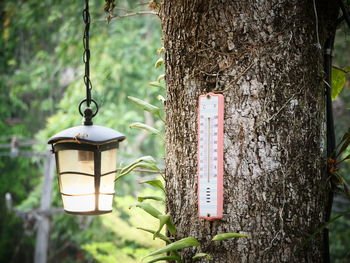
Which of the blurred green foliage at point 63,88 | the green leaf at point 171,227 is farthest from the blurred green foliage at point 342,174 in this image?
the green leaf at point 171,227

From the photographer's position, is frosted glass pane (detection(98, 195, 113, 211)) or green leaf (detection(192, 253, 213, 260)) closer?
green leaf (detection(192, 253, 213, 260))

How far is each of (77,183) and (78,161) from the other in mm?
75

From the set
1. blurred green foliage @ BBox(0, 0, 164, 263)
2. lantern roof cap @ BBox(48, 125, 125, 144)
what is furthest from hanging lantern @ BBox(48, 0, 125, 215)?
blurred green foliage @ BBox(0, 0, 164, 263)

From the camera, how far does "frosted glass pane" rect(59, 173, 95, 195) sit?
51.6 inches

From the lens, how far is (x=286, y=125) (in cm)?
107

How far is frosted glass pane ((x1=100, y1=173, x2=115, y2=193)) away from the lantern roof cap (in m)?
0.13

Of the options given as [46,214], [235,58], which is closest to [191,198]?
[235,58]

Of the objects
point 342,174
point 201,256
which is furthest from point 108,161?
point 342,174

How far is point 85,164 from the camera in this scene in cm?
130

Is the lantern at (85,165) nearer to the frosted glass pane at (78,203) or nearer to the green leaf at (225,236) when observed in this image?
the frosted glass pane at (78,203)

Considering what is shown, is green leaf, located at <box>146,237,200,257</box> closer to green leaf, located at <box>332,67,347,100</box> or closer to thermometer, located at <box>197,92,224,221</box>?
thermometer, located at <box>197,92,224,221</box>

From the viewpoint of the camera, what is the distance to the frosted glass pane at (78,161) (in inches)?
50.9

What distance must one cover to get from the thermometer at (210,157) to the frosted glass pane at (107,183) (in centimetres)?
39

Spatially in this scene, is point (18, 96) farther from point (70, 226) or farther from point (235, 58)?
point (235, 58)
